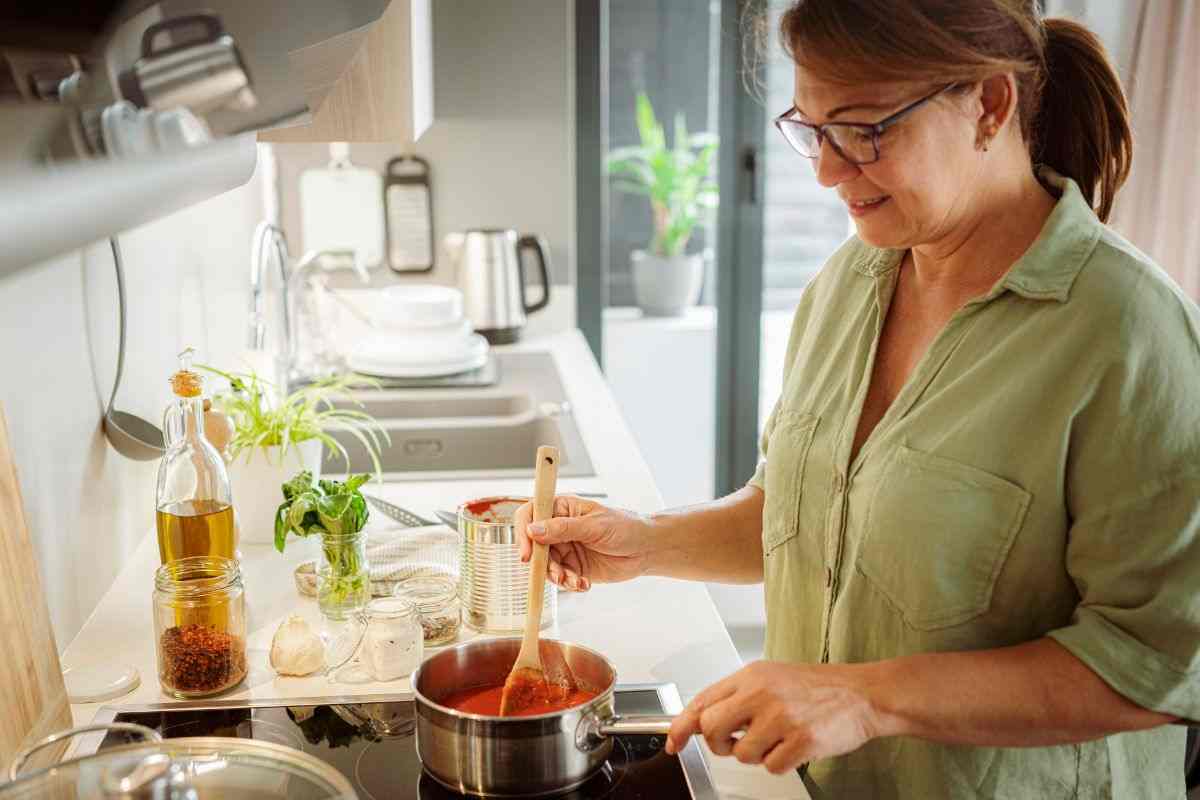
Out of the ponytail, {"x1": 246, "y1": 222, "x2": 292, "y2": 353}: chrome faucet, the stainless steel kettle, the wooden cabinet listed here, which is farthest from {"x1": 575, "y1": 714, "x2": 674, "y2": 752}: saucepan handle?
the stainless steel kettle

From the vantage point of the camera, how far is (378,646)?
129 cm

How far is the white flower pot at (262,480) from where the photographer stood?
1.71 m

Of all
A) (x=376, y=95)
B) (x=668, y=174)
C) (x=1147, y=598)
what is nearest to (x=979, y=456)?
(x=1147, y=598)

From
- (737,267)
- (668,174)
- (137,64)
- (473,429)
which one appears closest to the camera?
(137,64)

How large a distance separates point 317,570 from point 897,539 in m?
0.69

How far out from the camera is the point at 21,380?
4.17 ft

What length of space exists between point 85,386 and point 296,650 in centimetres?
44

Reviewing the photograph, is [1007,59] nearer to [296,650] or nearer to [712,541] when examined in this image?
[712,541]

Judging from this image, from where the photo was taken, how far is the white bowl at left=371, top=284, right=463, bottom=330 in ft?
9.46

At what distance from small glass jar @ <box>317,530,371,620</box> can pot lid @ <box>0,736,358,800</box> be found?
554mm

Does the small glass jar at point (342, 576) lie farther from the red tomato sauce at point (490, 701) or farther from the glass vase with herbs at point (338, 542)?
the red tomato sauce at point (490, 701)

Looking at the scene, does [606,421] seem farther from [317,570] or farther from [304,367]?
[317,570]

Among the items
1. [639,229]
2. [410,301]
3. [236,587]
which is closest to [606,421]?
[410,301]

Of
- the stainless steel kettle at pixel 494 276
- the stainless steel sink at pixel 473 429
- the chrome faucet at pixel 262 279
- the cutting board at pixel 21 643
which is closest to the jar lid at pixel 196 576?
the cutting board at pixel 21 643
